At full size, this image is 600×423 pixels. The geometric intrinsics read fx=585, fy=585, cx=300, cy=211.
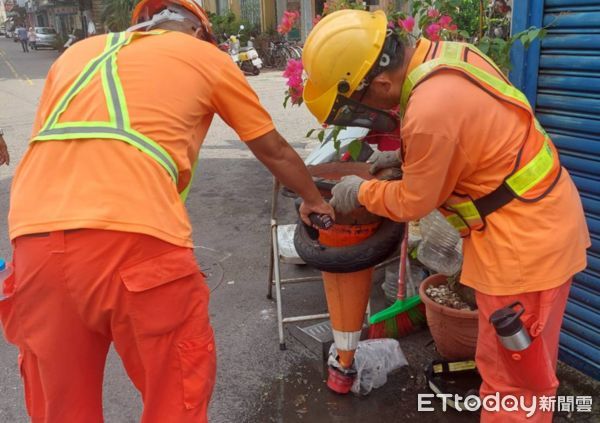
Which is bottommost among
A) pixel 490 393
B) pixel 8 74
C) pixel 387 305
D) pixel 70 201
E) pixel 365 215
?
pixel 8 74

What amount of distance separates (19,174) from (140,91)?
0.49 meters

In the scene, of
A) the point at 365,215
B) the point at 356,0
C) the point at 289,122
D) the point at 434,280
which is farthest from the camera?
the point at 289,122

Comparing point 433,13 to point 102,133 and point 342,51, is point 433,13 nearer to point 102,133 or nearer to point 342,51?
point 342,51

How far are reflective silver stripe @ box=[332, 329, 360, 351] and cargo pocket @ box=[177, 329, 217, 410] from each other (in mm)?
1081

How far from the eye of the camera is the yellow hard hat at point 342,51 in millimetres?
1959

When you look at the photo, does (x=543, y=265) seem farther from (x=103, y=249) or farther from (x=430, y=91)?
(x=103, y=249)

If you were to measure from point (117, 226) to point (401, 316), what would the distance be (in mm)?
2248

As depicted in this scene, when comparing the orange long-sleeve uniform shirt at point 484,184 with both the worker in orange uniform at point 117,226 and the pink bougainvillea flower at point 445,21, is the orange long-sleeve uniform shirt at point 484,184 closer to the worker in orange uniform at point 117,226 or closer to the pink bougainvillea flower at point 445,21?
the worker in orange uniform at point 117,226

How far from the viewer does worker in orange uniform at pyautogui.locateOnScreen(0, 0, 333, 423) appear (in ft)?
5.60

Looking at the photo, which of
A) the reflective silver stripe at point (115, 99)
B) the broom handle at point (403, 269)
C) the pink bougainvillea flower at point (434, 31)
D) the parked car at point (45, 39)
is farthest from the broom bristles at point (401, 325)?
the parked car at point (45, 39)

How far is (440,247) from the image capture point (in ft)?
10.7

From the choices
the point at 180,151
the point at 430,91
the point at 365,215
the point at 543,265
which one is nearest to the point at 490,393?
the point at 543,265

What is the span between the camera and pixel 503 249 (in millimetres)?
1938

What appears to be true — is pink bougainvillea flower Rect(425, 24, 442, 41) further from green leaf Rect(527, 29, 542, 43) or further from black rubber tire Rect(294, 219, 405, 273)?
black rubber tire Rect(294, 219, 405, 273)
